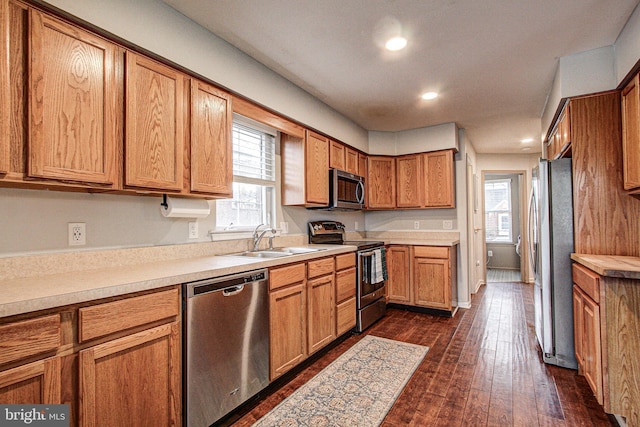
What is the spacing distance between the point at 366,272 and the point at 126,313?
2.41m

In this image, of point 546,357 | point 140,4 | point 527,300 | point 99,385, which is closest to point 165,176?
point 140,4

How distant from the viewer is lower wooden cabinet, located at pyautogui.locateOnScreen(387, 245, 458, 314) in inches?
149

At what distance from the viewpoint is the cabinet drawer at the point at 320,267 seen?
99.7 inches

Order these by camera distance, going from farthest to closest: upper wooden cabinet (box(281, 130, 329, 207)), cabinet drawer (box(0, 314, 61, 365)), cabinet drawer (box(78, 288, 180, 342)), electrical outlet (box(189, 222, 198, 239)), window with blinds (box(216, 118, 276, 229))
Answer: upper wooden cabinet (box(281, 130, 329, 207)) < window with blinds (box(216, 118, 276, 229)) < electrical outlet (box(189, 222, 198, 239)) < cabinet drawer (box(78, 288, 180, 342)) < cabinet drawer (box(0, 314, 61, 365))

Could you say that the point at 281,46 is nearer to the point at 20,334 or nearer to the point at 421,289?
the point at 20,334

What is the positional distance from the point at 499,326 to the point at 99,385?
366 cm

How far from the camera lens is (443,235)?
4410 mm

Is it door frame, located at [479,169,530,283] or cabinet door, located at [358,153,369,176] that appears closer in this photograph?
cabinet door, located at [358,153,369,176]

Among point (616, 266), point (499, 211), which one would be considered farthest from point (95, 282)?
point (499, 211)

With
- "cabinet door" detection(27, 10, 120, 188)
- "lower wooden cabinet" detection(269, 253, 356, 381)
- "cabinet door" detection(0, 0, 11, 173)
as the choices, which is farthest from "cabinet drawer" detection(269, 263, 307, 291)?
"cabinet door" detection(0, 0, 11, 173)

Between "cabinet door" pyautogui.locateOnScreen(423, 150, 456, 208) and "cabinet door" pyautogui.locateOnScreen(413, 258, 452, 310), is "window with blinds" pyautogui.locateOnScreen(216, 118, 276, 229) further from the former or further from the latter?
"cabinet door" pyautogui.locateOnScreen(423, 150, 456, 208)

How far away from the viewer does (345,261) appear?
305 cm

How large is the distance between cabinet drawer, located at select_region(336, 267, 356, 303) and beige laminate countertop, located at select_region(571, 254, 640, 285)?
5.91 feet
